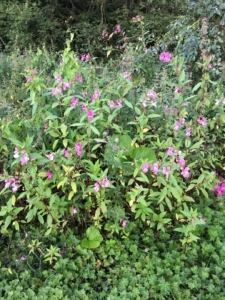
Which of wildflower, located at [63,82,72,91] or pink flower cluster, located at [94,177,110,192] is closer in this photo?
pink flower cluster, located at [94,177,110,192]

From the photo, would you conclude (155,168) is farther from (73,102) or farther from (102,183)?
(73,102)

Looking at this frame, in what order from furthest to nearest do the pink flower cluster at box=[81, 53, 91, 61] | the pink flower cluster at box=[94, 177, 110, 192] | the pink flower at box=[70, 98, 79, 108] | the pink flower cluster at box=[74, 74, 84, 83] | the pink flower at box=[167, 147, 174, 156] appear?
the pink flower cluster at box=[81, 53, 91, 61]
the pink flower cluster at box=[74, 74, 84, 83]
the pink flower at box=[70, 98, 79, 108]
the pink flower at box=[167, 147, 174, 156]
the pink flower cluster at box=[94, 177, 110, 192]

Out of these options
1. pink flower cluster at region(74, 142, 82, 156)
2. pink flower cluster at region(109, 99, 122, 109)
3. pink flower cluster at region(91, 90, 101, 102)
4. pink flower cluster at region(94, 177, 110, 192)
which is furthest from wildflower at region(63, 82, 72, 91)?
pink flower cluster at region(94, 177, 110, 192)

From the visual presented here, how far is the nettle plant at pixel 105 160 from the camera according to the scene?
202cm

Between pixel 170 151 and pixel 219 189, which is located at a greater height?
pixel 170 151

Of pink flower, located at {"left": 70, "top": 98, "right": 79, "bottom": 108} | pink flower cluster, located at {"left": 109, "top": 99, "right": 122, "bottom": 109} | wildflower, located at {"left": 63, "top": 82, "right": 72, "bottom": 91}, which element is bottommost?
pink flower cluster, located at {"left": 109, "top": 99, "right": 122, "bottom": 109}

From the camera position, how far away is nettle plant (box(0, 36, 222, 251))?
2.02 metres

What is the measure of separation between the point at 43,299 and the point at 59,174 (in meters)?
0.63

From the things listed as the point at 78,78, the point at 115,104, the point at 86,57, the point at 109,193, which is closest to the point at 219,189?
the point at 109,193

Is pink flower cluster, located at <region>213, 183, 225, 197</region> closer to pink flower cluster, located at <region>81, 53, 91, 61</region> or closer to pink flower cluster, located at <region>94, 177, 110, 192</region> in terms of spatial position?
pink flower cluster, located at <region>94, 177, 110, 192</region>

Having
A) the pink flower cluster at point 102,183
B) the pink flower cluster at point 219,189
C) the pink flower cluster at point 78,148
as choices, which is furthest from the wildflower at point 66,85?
the pink flower cluster at point 219,189

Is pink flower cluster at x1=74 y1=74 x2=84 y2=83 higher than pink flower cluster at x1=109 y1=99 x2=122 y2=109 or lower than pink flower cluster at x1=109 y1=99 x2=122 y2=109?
higher

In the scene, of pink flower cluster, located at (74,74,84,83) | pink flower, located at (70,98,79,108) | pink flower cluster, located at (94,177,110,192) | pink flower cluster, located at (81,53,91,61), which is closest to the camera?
pink flower cluster, located at (94,177,110,192)

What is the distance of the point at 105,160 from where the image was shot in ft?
7.02
